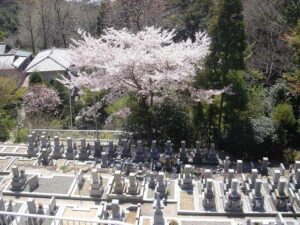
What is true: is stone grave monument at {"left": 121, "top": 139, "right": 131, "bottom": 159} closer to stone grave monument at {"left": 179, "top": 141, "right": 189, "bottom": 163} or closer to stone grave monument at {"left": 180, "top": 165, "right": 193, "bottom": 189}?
stone grave monument at {"left": 179, "top": 141, "right": 189, "bottom": 163}

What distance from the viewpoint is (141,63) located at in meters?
Answer: 17.0

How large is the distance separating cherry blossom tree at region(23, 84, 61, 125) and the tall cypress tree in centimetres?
1131

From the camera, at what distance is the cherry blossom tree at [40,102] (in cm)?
2377

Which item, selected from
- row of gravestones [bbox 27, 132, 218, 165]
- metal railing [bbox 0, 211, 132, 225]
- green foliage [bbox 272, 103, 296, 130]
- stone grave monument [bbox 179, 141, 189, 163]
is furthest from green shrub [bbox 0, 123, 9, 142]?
green foliage [bbox 272, 103, 296, 130]

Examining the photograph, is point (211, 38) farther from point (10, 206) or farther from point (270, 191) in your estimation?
point (10, 206)

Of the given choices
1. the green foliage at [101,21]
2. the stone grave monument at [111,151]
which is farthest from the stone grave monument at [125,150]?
the green foliage at [101,21]

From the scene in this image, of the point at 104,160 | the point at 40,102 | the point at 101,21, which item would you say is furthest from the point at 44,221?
the point at 101,21

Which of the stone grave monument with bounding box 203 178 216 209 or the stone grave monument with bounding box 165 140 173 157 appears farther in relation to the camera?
the stone grave monument with bounding box 165 140 173 157

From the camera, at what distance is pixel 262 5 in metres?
24.6

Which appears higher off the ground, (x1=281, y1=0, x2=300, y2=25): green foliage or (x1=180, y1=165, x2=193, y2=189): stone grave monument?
(x1=281, y1=0, x2=300, y2=25): green foliage

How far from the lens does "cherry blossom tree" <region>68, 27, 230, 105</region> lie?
16828 mm

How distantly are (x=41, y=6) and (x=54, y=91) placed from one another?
725 inches

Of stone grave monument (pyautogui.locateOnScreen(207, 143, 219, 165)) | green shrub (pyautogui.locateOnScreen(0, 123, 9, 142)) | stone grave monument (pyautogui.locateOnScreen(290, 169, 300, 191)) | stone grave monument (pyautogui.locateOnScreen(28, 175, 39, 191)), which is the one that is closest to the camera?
stone grave monument (pyautogui.locateOnScreen(290, 169, 300, 191))

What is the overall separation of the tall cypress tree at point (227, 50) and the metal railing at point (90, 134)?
5.13 metres
